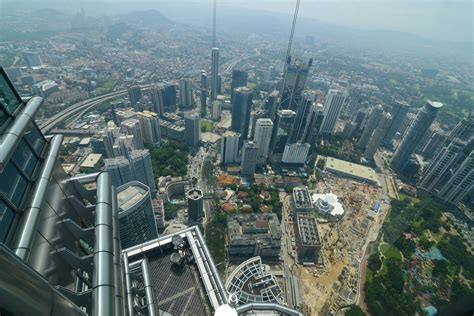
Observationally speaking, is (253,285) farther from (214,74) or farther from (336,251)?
(214,74)

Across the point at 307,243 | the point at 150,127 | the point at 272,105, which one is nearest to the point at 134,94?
the point at 150,127

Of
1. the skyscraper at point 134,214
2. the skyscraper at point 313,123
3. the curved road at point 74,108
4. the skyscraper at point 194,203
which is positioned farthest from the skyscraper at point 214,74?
the skyscraper at point 134,214

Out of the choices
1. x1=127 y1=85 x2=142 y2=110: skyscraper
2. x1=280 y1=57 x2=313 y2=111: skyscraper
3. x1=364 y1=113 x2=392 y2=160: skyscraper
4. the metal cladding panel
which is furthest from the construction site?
x1=127 y1=85 x2=142 y2=110: skyscraper

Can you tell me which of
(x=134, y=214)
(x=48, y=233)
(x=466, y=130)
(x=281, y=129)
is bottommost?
(x=281, y=129)

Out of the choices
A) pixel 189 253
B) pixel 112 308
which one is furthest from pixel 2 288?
pixel 189 253

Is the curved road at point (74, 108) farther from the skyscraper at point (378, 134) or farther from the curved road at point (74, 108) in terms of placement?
the skyscraper at point (378, 134)

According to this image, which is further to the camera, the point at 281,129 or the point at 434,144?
the point at 434,144
